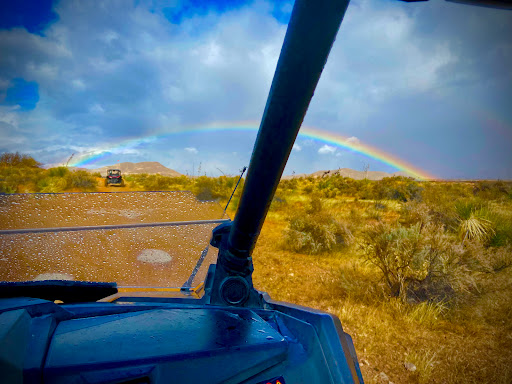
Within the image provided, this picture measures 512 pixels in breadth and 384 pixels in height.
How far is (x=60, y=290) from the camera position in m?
1.56

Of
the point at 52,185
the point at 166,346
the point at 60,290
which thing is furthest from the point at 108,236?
the point at 52,185

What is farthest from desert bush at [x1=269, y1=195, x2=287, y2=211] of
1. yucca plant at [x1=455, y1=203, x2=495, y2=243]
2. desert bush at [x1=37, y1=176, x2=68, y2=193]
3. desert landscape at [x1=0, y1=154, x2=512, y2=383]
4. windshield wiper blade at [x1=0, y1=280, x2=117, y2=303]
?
windshield wiper blade at [x1=0, y1=280, x2=117, y2=303]

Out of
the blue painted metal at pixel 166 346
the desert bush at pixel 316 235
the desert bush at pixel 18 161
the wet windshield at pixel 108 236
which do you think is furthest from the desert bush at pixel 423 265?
the desert bush at pixel 18 161

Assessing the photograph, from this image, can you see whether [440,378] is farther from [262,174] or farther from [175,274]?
[262,174]

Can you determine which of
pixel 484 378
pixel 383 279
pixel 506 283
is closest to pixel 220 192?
pixel 383 279

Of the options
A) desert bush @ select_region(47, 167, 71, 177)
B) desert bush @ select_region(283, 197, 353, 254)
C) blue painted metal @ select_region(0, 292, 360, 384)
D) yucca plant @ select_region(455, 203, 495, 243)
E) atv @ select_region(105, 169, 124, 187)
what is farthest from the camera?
atv @ select_region(105, 169, 124, 187)

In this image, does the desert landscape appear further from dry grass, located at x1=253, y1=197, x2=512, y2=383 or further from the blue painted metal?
the blue painted metal

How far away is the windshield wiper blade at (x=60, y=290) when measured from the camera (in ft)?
4.53

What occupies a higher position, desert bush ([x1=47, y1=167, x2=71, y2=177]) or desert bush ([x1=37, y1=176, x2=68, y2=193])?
desert bush ([x1=47, y1=167, x2=71, y2=177])

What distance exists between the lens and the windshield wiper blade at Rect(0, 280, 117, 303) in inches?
54.4

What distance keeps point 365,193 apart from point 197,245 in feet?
67.3

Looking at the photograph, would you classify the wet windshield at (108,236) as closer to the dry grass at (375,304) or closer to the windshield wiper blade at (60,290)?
the dry grass at (375,304)

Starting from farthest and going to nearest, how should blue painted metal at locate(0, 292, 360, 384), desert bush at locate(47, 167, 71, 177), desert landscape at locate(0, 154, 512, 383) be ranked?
desert bush at locate(47, 167, 71, 177)
desert landscape at locate(0, 154, 512, 383)
blue painted metal at locate(0, 292, 360, 384)

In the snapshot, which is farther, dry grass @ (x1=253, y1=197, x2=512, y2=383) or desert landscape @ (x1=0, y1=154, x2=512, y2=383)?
dry grass @ (x1=253, y1=197, x2=512, y2=383)
